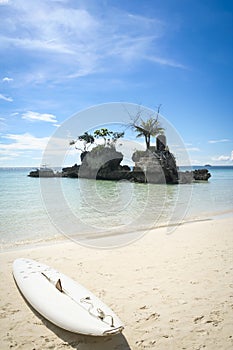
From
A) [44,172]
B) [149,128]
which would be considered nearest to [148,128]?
[149,128]

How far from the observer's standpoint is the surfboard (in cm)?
257

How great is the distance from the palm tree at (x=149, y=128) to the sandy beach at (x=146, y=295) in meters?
27.9

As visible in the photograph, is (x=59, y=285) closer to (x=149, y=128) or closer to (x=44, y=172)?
(x=149, y=128)

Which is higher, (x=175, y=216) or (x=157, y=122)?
(x=157, y=122)

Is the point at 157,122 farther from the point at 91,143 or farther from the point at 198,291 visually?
the point at 198,291

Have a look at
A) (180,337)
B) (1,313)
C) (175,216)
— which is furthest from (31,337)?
(175,216)

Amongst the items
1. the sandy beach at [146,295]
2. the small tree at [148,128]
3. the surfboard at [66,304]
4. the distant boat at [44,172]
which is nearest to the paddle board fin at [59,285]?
the surfboard at [66,304]

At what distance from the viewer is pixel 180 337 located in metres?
2.76

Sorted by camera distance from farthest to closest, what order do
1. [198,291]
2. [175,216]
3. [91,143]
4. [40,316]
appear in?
[91,143] → [175,216] → [198,291] → [40,316]

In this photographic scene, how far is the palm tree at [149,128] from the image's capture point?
1300 inches

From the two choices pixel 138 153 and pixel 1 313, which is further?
pixel 138 153

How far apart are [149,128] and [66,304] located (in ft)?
104

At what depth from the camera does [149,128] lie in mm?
33188

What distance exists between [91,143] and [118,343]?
41.2 meters
